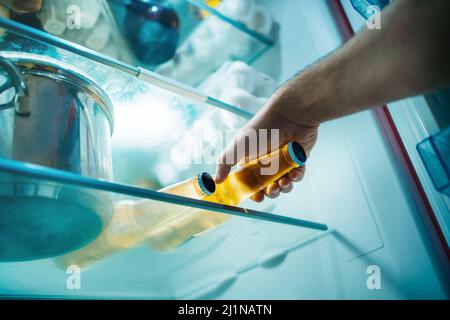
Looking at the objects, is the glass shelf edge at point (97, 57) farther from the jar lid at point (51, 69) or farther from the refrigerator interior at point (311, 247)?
the refrigerator interior at point (311, 247)

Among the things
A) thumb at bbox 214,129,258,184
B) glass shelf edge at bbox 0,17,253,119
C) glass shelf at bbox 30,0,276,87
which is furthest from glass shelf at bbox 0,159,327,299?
glass shelf at bbox 30,0,276,87

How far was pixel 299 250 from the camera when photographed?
94 cm

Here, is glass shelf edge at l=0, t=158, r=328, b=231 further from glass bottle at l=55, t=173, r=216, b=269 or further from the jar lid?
the jar lid

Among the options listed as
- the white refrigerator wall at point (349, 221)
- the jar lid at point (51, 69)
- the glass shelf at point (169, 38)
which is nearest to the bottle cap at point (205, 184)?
the jar lid at point (51, 69)

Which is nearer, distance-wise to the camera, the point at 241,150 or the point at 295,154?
the point at 295,154

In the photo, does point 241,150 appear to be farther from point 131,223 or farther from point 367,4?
point 367,4

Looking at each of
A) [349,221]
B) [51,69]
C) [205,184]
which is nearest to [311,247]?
[349,221]

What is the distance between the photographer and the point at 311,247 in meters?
0.92

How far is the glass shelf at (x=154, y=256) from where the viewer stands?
0.46m

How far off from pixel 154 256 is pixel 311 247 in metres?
0.42

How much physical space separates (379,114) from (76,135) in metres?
0.69

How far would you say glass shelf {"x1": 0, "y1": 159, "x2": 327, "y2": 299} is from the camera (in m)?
0.46
